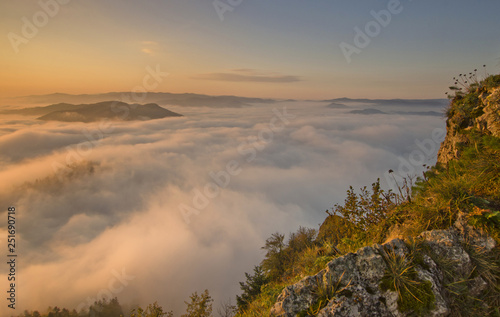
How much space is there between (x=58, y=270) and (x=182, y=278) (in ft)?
249

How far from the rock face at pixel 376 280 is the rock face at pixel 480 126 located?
4.13 meters

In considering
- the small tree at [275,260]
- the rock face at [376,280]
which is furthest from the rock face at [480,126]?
the small tree at [275,260]

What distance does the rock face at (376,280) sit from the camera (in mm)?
3686

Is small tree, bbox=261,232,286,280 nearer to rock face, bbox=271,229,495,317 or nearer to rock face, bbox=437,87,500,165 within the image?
rock face, bbox=437,87,500,165

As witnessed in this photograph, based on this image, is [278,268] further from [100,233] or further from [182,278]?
[100,233]

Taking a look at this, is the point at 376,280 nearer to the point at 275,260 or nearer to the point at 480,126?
the point at 480,126

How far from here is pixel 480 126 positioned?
764 cm

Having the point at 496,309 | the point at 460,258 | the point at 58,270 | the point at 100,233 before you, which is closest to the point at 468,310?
the point at 496,309

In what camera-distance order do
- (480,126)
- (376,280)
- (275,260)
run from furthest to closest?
(275,260) < (480,126) < (376,280)

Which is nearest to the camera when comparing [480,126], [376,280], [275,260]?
[376,280]

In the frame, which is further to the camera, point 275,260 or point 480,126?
point 275,260

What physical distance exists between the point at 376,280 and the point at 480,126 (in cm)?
738

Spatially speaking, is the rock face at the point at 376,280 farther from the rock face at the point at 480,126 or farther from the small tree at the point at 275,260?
the small tree at the point at 275,260

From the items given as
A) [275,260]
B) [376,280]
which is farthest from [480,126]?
[275,260]
